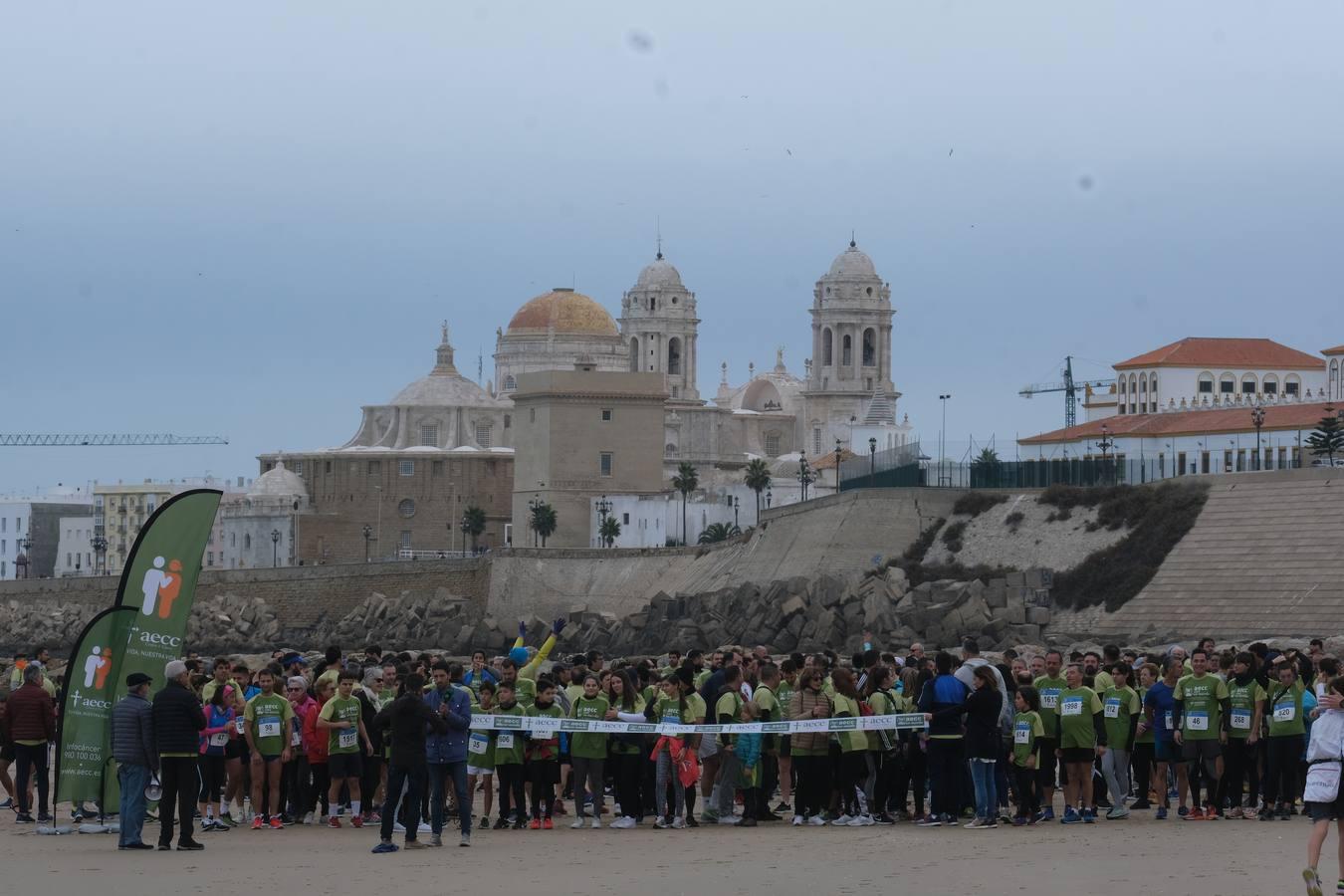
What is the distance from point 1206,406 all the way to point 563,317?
3545 cm

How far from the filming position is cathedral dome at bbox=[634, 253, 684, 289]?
11862 cm

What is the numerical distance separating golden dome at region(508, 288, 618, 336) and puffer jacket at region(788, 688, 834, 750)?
99.1 meters

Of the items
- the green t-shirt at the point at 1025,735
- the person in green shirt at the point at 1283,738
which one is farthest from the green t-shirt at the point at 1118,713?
the person in green shirt at the point at 1283,738

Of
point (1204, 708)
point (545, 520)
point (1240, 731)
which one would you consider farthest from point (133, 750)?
point (545, 520)

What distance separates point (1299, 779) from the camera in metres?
18.2

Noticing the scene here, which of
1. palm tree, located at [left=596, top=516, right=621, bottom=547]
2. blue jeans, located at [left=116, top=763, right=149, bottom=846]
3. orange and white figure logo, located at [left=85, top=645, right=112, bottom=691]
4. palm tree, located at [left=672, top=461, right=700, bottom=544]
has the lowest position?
blue jeans, located at [left=116, top=763, right=149, bottom=846]

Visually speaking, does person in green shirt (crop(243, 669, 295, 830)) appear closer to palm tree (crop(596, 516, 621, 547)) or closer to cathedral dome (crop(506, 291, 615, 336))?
palm tree (crop(596, 516, 621, 547))

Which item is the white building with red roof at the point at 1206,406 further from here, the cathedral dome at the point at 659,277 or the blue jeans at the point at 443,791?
the blue jeans at the point at 443,791

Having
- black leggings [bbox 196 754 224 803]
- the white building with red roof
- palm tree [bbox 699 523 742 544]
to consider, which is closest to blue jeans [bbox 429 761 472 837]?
black leggings [bbox 196 754 224 803]

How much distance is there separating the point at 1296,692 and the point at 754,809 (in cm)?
415

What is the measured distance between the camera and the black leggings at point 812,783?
60.5ft

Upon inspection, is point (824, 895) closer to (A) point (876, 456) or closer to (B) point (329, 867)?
(B) point (329, 867)

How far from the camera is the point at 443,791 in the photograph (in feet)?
56.3

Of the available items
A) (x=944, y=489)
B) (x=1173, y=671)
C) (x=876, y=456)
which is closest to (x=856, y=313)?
(x=876, y=456)
